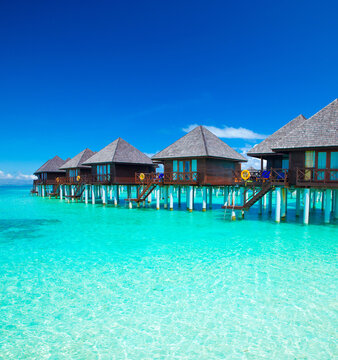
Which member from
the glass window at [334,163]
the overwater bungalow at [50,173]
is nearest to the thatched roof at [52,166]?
the overwater bungalow at [50,173]

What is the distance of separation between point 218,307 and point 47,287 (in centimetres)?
492

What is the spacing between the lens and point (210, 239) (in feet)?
47.5

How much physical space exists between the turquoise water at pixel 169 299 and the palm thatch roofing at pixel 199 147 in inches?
463

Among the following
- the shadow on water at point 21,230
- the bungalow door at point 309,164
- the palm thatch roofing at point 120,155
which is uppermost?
the palm thatch roofing at point 120,155

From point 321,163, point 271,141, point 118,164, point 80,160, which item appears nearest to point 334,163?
point 321,163

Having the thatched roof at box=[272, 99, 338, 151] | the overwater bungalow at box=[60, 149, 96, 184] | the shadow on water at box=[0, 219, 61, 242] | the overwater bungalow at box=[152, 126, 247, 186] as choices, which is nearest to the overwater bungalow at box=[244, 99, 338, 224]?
the thatched roof at box=[272, 99, 338, 151]

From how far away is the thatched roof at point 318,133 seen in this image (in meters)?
17.3

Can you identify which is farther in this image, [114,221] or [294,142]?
[114,221]

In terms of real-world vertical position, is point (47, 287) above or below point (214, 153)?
below

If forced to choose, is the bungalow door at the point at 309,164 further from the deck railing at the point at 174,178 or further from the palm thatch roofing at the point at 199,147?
the deck railing at the point at 174,178

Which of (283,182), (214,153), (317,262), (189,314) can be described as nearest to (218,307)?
(189,314)

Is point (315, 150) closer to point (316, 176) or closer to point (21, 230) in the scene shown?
point (316, 176)

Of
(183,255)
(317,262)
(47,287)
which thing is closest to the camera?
(47,287)

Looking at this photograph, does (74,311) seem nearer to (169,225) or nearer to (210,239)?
(210,239)
